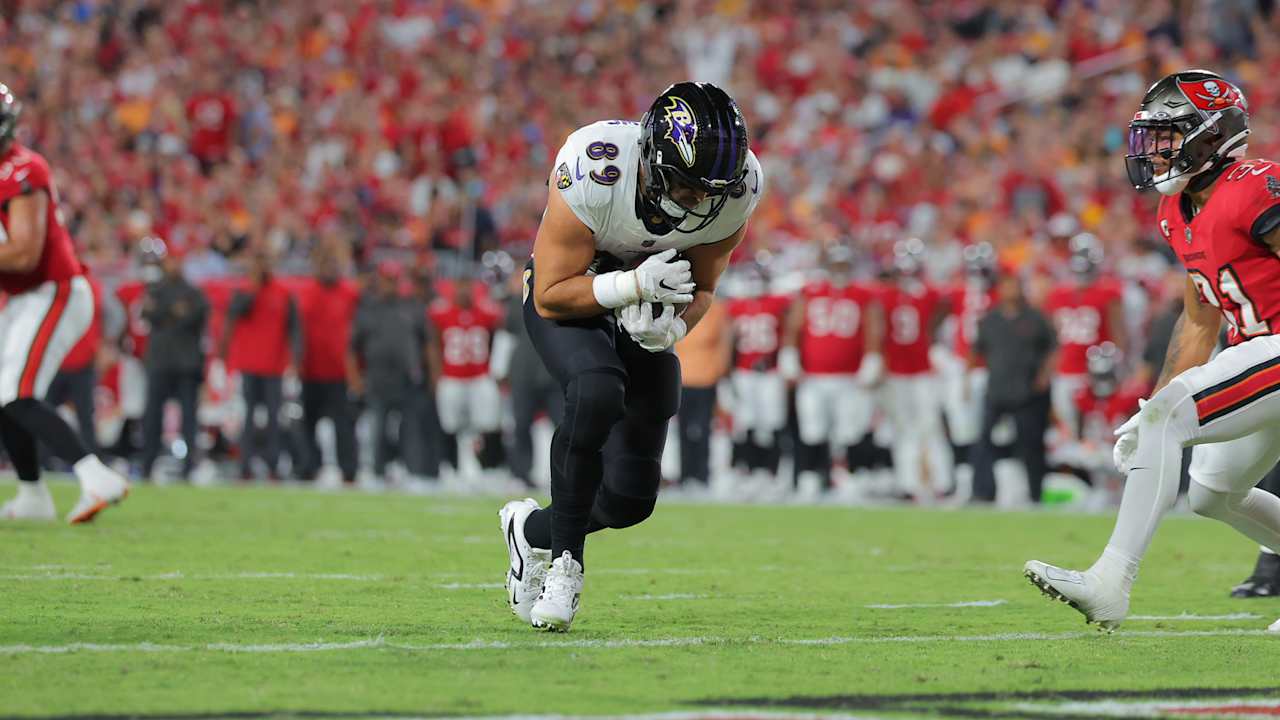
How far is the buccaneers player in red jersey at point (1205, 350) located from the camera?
5.18 meters

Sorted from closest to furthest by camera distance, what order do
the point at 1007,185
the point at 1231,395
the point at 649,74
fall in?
1. the point at 1231,395
2. the point at 1007,185
3. the point at 649,74

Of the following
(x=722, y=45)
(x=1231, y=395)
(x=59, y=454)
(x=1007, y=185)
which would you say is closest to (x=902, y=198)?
(x=1007, y=185)

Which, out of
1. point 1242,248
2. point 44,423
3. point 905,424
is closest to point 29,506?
point 44,423

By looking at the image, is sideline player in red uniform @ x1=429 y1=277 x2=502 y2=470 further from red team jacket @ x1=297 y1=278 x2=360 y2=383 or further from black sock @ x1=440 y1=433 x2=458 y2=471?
red team jacket @ x1=297 y1=278 x2=360 y2=383

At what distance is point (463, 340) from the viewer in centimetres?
1535

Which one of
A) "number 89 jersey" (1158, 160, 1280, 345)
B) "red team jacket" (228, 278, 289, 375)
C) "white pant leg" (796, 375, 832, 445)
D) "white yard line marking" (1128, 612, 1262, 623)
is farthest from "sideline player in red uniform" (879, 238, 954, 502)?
"number 89 jersey" (1158, 160, 1280, 345)

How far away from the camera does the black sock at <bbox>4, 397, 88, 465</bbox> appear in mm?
8336

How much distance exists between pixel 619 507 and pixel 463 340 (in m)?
9.98

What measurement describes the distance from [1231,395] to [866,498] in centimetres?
952

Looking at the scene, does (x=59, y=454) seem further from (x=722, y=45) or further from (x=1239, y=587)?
(x=722, y=45)

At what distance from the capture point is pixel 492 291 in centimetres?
1579

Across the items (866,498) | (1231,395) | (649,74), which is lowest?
(866,498)

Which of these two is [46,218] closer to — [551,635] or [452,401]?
[551,635]

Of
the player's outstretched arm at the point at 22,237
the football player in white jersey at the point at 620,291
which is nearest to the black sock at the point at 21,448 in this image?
the player's outstretched arm at the point at 22,237
